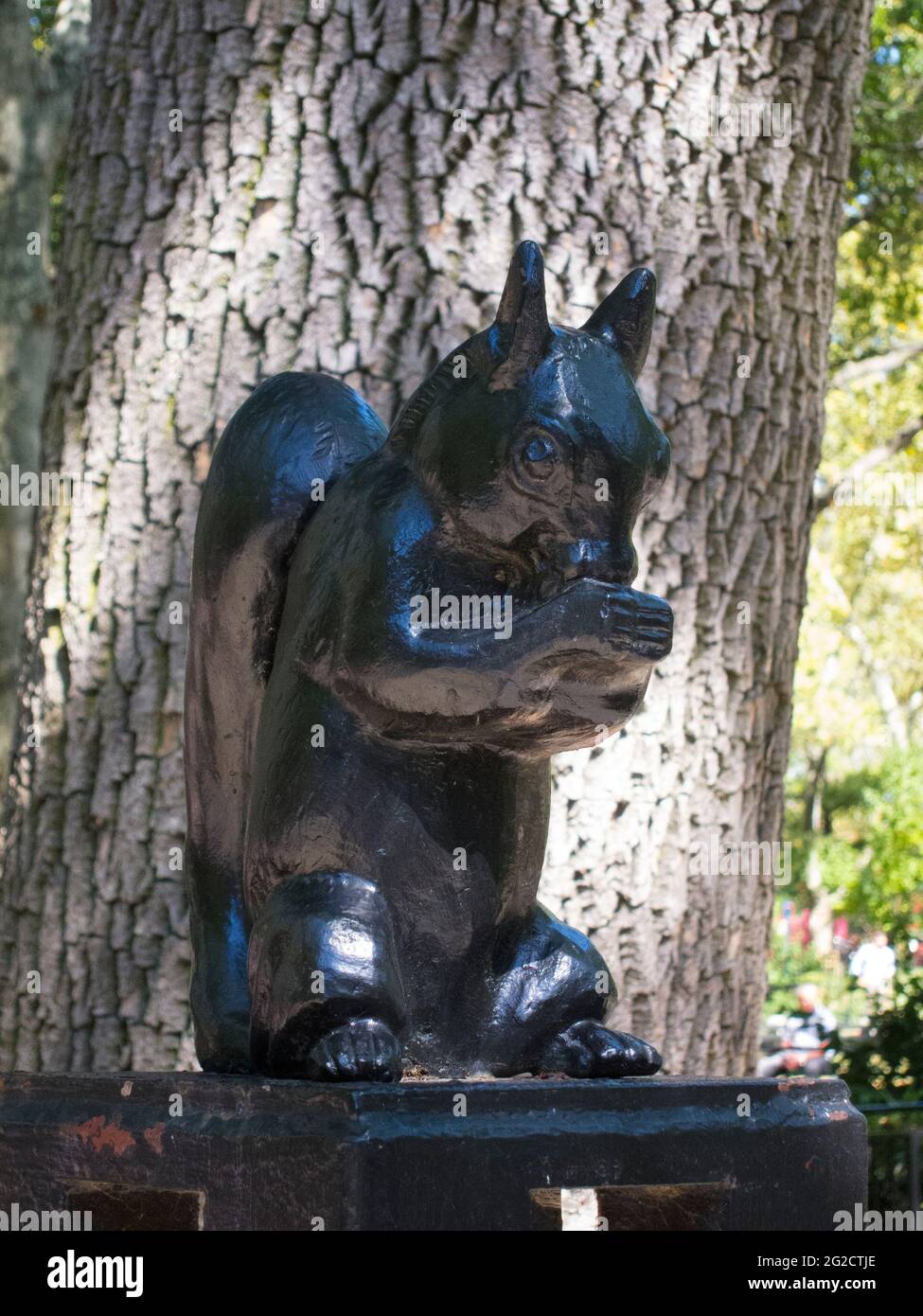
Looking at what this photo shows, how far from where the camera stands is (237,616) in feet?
7.38

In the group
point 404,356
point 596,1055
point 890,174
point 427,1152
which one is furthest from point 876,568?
point 427,1152

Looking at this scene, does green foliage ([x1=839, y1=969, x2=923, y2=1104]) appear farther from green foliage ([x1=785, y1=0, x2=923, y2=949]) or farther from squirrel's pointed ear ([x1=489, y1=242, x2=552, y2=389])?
squirrel's pointed ear ([x1=489, y1=242, x2=552, y2=389])

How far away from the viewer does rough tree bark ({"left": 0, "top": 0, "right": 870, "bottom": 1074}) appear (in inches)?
151

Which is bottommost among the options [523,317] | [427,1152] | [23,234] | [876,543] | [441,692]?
[427,1152]

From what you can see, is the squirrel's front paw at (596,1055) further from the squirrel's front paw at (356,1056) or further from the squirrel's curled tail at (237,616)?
the squirrel's curled tail at (237,616)

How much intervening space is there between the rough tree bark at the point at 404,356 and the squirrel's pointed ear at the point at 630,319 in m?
1.74

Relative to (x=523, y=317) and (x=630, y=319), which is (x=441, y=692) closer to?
(x=523, y=317)

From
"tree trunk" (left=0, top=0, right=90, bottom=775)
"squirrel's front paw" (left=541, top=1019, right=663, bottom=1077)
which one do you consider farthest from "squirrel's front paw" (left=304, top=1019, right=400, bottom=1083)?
"tree trunk" (left=0, top=0, right=90, bottom=775)

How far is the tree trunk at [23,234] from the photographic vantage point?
871 cm

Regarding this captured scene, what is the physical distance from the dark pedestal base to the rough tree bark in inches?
73.9

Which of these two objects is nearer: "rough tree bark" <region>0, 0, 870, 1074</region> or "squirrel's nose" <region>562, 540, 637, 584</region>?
"squirrel's nose" <region>562, 540, 637, 584</region>

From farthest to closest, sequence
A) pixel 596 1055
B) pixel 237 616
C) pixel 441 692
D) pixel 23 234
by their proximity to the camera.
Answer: pixel 23 234, pixel 237 616, pixel 596 1055, pixel 441 692

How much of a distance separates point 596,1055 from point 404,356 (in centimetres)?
224
